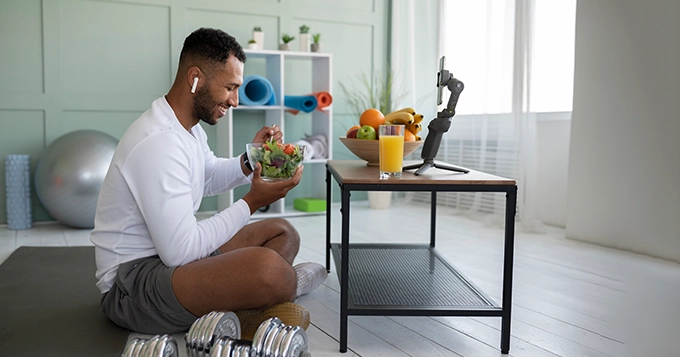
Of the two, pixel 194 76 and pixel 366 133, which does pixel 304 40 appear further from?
pixel 194 76

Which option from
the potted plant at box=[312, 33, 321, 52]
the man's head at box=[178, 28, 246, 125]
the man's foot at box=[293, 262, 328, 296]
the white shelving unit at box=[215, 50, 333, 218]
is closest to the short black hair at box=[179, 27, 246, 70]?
the man's head at box=[178, 28, 246, 125]

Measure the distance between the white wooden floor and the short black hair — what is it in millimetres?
886

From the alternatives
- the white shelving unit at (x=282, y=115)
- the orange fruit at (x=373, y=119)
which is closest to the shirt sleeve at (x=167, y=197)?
the orange fruit at (x=373, y=119)

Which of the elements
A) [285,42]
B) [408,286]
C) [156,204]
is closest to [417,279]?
[408,286]

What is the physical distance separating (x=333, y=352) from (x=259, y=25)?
341cm

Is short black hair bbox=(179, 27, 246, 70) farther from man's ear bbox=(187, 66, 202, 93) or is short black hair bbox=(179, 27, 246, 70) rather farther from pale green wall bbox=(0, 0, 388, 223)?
pale green wall bbox=(0, 0, 388, 223)

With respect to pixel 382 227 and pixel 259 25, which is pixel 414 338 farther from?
pixel 259 25

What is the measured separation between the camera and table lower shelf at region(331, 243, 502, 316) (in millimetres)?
1762

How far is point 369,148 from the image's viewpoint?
2.19 metres

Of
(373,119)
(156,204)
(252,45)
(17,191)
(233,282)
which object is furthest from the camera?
(252,45)

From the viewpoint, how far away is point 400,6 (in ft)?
16.7

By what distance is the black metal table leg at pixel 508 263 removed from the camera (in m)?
1.72

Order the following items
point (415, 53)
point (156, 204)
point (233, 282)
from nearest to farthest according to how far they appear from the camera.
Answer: point (156, 204), point (233, 282), point (415, 53)

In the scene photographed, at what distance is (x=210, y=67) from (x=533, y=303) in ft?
5.01
